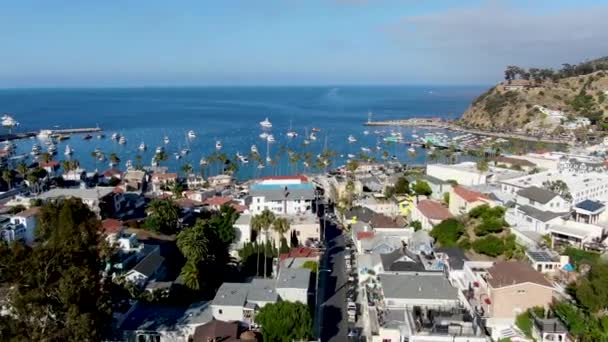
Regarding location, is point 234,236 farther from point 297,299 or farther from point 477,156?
point 477,156

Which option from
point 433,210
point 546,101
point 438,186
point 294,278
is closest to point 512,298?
point 294,278

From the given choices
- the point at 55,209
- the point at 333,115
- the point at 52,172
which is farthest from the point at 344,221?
the point at 333,115

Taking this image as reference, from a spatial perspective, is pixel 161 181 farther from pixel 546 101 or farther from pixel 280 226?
pixel 546 101

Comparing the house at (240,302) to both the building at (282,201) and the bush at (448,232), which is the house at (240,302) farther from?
the building at (282,201)

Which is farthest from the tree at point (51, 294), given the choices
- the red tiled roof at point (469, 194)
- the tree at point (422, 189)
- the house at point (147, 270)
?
the tree at point (422, 189)

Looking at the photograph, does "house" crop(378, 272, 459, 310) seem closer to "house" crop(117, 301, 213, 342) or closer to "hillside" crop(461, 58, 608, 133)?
"house" crop(117, 301, 213, 342)
